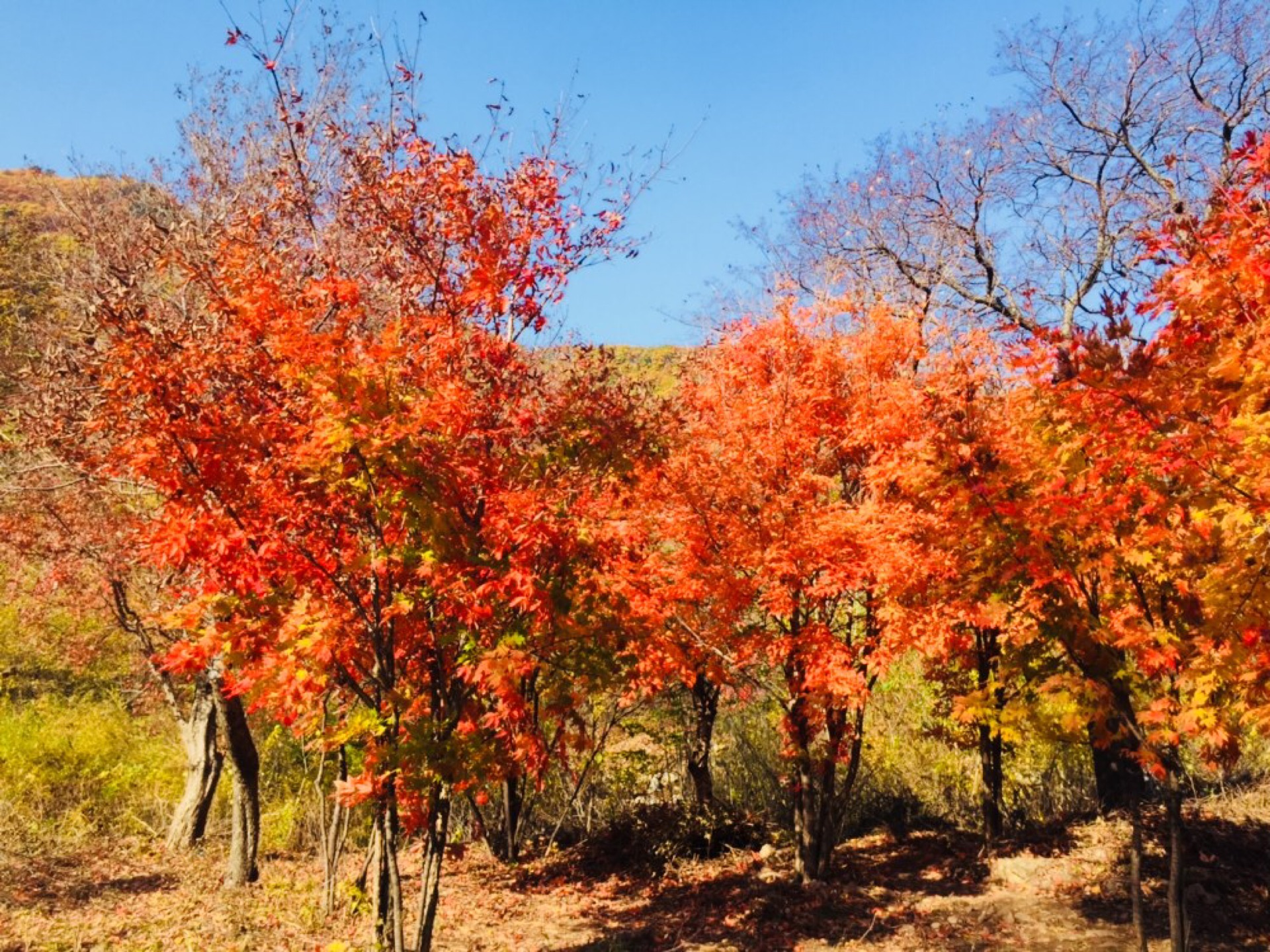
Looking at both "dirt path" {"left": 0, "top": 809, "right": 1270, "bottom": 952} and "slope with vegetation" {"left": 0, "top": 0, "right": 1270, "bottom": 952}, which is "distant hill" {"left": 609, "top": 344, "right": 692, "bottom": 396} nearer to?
"slope with vegetation" {"left": 0, "top": 0, "right": 1270, "bottom": 952}

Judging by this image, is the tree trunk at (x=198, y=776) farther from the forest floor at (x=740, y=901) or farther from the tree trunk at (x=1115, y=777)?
the tree trunk at (x=1115, y=777)

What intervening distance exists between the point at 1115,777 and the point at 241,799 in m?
12.9

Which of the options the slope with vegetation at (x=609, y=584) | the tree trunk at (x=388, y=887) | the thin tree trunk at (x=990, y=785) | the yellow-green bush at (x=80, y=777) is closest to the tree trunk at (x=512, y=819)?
the slope with vegetation at (x=609, y=584)

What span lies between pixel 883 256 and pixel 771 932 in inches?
471

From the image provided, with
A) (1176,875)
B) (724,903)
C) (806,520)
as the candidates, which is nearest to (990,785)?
(724,903)

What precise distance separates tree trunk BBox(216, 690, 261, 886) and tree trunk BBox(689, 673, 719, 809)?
6911 mm

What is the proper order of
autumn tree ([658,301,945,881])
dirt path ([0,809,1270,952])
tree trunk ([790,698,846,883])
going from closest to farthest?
1. dirt path ([0,809,1270,952])
2. autumn tree ([658,301,945,881])
3. tree trunk ([790,698,846,883])

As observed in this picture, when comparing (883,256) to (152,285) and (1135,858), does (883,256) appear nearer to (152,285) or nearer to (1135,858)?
(1135,858)

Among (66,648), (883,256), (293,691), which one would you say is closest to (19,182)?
(66,648)

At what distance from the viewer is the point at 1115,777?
12352mm

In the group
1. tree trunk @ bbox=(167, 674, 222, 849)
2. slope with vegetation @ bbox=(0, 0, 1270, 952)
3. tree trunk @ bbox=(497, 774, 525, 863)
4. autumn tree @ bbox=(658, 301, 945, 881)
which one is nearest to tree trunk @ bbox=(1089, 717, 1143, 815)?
slope with vegetation @ bbox=(0, 0, 1270, 952)

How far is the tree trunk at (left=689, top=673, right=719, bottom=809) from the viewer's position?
46.0ft

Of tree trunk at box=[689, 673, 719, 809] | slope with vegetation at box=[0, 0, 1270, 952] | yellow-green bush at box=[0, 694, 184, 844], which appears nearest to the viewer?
slope with vegetation at box=[0, 0, 1270, 952]

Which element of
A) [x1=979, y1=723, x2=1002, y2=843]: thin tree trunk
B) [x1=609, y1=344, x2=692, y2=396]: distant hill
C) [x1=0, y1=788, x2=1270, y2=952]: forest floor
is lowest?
[x1=0, y1=788, x2=1270, y2=952]: forest floor
